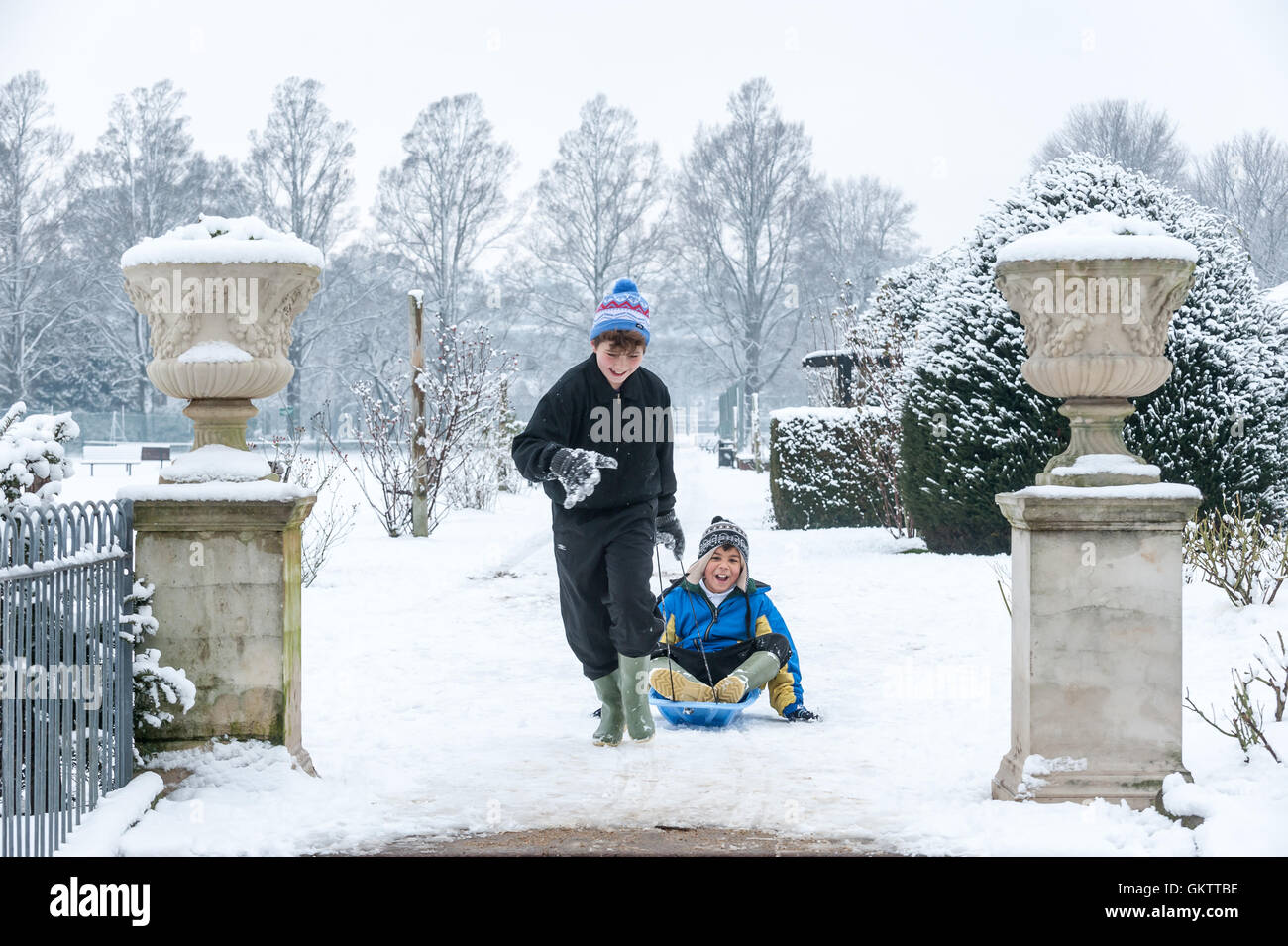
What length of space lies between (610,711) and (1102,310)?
250 cm

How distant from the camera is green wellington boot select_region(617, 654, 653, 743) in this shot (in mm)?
5062

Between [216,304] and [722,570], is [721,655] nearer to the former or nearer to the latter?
[722,570]

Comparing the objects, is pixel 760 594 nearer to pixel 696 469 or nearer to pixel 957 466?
pixel 957 466

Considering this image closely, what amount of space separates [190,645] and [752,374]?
36.6m

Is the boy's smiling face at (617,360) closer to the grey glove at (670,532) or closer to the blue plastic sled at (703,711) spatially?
the grey glove at (670,532)

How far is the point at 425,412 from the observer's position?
15203 millimetres

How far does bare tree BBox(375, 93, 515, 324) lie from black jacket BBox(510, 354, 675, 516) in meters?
31.7

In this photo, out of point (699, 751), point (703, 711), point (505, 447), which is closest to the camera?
point (699, 751)

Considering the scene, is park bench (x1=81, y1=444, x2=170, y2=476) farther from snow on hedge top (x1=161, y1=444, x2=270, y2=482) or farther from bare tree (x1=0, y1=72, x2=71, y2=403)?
snow on hedge top (x1=161, y1=444, x2=270, y2=482)

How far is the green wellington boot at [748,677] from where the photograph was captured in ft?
18.0

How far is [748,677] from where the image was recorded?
5.54 meters

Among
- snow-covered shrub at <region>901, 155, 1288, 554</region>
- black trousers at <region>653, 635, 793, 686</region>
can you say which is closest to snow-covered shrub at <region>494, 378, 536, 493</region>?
snow-covered shrub at <region>901, 155, 1288, 554</region>
